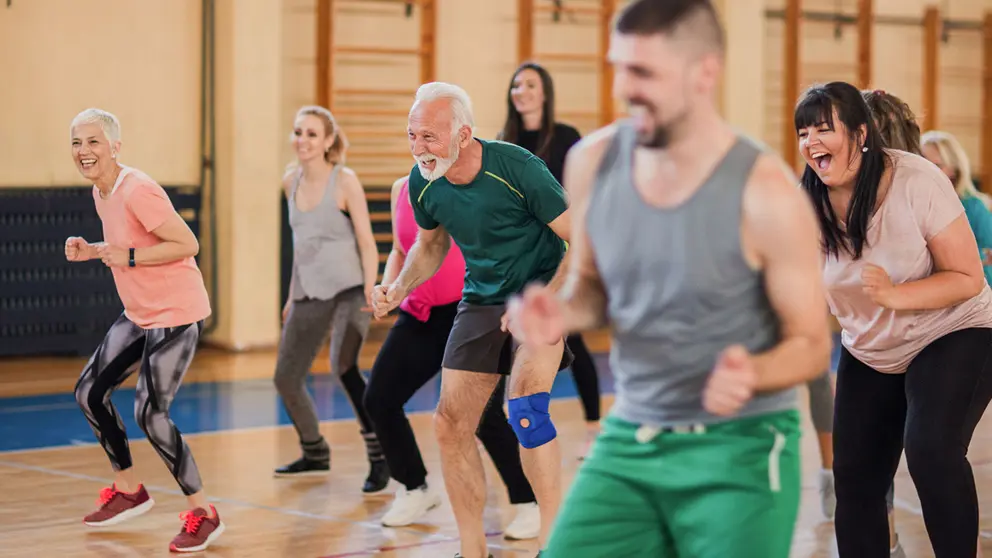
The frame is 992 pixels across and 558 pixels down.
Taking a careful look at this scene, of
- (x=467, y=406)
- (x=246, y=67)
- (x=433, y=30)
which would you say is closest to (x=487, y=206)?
(x=467, y=406)

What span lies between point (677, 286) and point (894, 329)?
61.2 inches

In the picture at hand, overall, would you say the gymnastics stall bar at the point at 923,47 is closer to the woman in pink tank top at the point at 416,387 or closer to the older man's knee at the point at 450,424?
the woman in pink tank top at the point at 416,387

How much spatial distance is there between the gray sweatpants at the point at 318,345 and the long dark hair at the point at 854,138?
9.55ft

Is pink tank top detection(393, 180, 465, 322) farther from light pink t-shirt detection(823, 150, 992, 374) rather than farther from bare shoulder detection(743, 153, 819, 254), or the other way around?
bare shoulder detection(743, 153, 819, 254)

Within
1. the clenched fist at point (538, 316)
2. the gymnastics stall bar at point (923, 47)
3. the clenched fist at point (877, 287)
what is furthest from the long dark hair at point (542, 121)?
the gymnastics stall bar at point (923, 47)

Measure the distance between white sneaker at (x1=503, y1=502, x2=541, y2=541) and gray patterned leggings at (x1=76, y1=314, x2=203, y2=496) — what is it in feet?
3.64

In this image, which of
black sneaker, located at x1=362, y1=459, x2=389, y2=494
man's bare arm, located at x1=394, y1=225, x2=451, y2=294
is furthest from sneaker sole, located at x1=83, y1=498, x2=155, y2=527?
man's bare arm, located at x1=394, y1=225, x2=451, y2=294

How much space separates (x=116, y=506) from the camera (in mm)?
5367

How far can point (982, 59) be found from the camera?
1438 cm

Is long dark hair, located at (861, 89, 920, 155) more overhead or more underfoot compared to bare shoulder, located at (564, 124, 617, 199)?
more overhead

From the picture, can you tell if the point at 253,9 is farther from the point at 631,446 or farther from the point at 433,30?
the point at 631,446

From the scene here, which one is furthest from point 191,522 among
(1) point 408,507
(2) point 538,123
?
(2) point 538,123

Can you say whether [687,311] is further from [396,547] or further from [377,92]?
[377,92]

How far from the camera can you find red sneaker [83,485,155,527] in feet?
17.4
